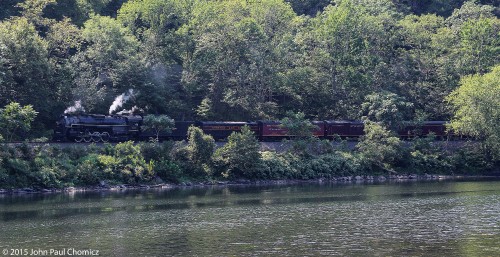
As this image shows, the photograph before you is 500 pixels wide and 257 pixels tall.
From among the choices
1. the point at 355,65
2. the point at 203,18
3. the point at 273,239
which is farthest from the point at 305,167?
the point at 273,239

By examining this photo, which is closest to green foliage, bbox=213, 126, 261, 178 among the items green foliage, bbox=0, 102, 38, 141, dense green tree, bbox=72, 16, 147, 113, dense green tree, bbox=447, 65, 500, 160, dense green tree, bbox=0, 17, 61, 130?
dense green tree, bbox=72, 16, 147, 113

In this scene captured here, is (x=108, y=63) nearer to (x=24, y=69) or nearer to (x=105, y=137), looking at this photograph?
(x=24, y=69)

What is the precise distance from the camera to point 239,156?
199 feet

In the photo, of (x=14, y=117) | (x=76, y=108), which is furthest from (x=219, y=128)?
(x=14, y=117)

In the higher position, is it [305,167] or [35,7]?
[35,7]

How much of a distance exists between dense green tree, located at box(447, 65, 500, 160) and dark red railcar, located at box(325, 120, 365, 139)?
28.7 ft

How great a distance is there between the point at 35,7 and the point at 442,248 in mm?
55145

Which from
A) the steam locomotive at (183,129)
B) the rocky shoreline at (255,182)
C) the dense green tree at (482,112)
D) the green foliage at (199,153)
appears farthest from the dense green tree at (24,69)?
the dense green tree at (482,112)

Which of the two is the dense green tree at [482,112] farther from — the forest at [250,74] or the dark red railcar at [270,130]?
the dark red railcar at [270,130]

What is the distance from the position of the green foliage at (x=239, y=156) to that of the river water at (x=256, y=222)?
19.4 feet

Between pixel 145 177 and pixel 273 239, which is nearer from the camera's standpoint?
pixel 273 239

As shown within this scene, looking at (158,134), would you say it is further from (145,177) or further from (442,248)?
(442,248)

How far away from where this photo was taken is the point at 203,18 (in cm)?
8150

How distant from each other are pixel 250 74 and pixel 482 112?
898 inches
